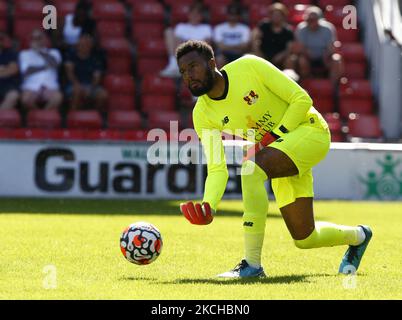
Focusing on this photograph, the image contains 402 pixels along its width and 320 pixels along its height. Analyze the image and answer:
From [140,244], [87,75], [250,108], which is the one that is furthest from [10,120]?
[250,108]

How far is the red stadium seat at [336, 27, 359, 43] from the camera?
798 inches

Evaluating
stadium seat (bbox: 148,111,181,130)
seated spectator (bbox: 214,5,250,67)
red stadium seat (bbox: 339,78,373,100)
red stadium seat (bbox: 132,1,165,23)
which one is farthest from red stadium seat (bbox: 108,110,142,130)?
red stadium seat (bbox: 339,78,373,100)

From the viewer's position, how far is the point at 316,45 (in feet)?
60.9

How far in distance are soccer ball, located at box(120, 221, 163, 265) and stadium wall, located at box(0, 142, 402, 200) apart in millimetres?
7471

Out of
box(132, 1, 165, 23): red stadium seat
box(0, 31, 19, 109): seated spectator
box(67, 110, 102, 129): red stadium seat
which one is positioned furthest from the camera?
box(132, 1, 165, 23): red stadium seat

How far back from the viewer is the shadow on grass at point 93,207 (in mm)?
14781

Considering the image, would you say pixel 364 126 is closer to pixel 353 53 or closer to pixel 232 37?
pixel 353 53

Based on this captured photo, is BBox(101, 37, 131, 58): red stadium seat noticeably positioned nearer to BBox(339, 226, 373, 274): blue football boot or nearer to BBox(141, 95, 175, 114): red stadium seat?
BBox(141, 95, 175, 114): red stadium seat

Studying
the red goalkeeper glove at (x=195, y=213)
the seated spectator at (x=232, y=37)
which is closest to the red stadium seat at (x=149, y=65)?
the seated spectator at (x=232, y=37)

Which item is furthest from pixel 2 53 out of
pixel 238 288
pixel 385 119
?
pixel 238 288

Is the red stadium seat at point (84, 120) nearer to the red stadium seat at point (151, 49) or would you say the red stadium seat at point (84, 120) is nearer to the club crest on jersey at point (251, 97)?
the red stadium seat at point (151, 49)

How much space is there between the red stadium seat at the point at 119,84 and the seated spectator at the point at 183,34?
1.99 feet

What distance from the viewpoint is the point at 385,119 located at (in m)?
18.9

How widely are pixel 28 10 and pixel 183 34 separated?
276 cm
